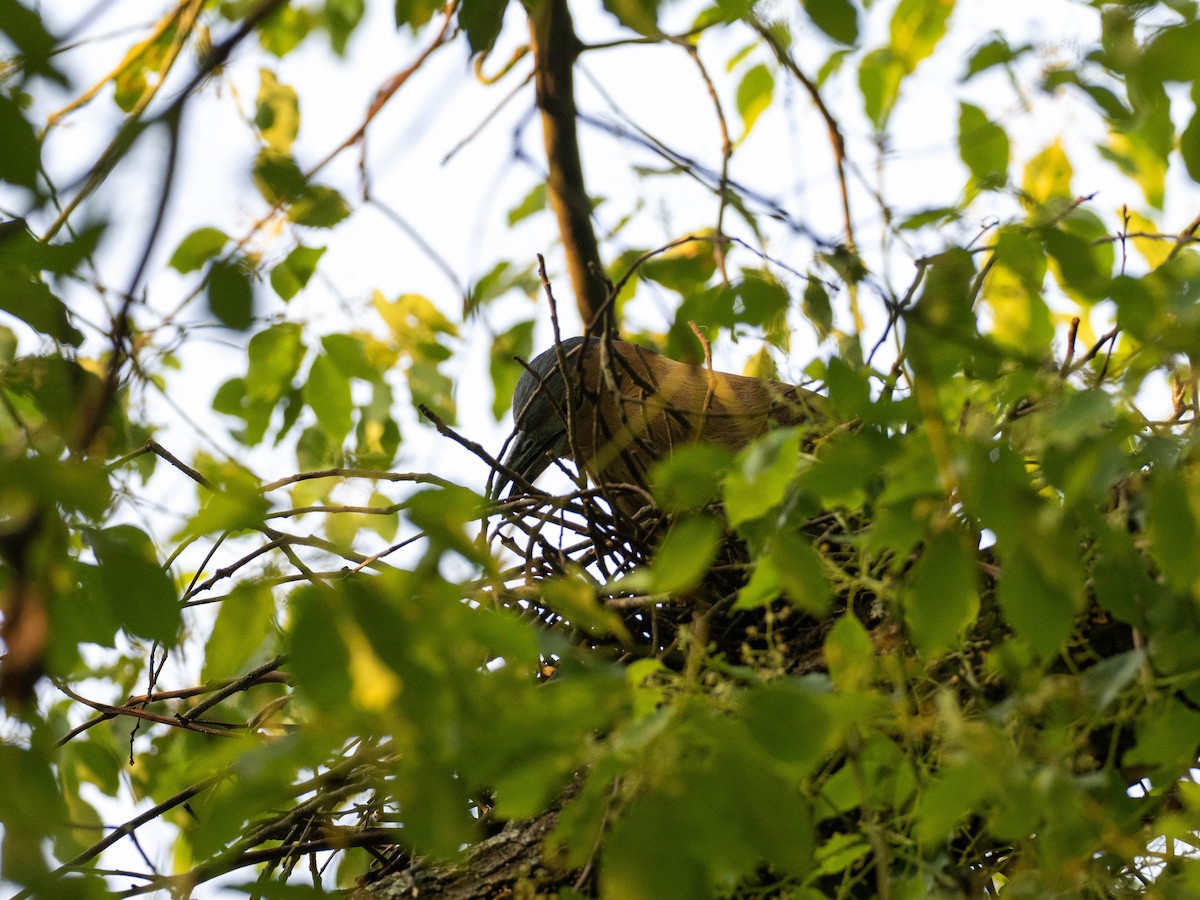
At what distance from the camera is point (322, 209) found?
997 mm

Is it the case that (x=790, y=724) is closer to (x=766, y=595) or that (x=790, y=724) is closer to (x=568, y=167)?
(x=766, y=595)

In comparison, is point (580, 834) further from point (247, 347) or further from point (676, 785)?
point (247, 347)

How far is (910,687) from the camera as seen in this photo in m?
1.23

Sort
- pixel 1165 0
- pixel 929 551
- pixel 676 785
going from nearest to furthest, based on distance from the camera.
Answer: pixel 676 785 → pixel 929 551 → pixel 1165 0

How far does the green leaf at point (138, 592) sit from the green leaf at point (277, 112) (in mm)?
1250

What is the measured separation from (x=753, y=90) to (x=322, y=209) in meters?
1.10

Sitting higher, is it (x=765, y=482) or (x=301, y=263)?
(x=301, y=263)

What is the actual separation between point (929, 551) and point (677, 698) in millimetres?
215

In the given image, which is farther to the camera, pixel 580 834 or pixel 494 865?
pixel 494 865

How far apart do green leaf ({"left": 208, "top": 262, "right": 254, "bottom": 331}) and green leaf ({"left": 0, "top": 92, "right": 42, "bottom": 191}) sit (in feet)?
0.39

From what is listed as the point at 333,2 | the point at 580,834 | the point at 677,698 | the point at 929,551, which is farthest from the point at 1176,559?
the point at 333,2

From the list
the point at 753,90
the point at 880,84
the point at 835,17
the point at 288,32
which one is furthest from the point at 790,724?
the point at 288,32

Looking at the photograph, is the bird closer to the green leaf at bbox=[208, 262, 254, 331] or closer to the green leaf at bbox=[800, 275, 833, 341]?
the green leaf at bbox=[800, 275, 833, 341]

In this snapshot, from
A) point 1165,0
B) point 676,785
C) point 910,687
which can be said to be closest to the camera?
point 676,785
